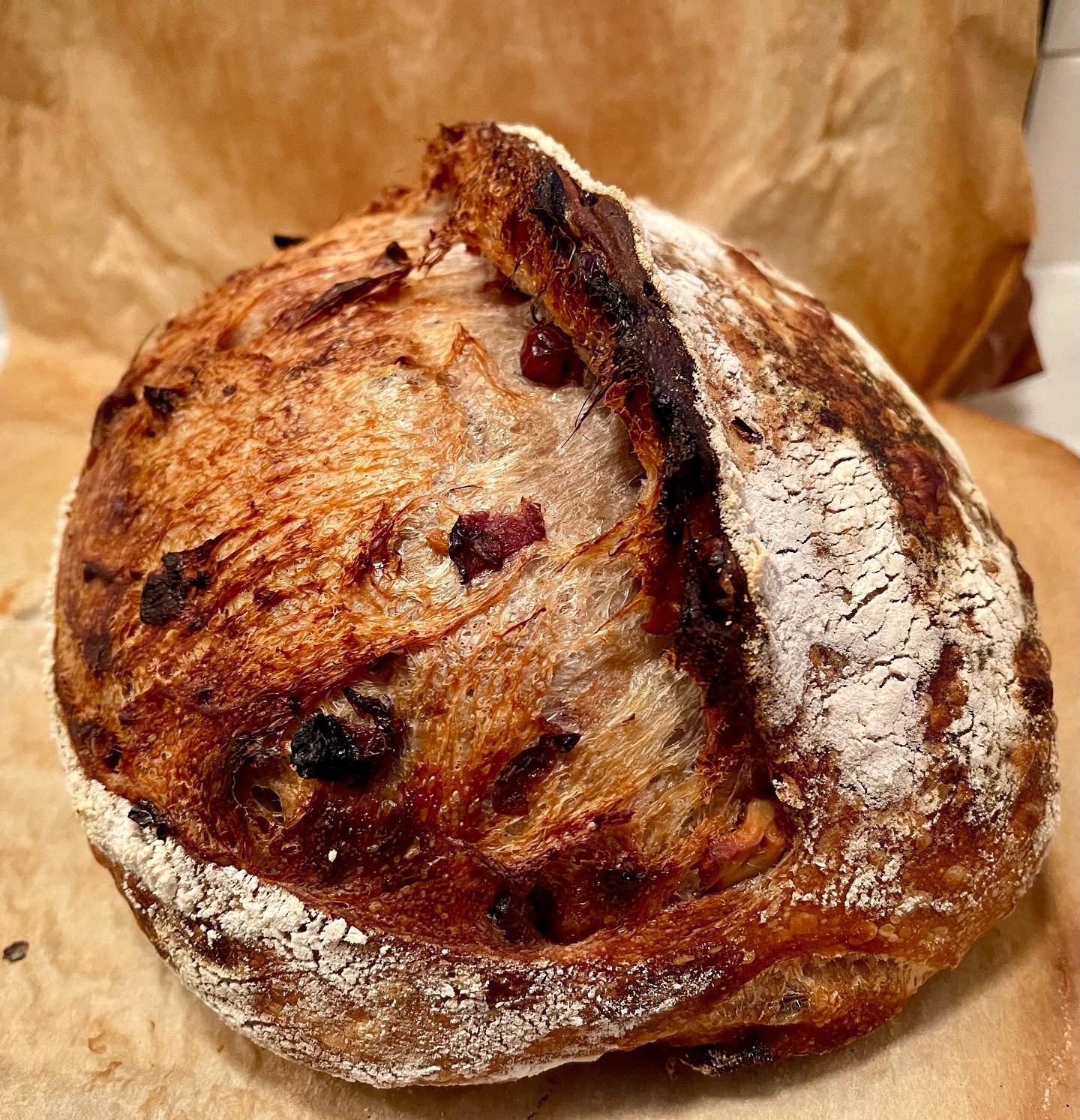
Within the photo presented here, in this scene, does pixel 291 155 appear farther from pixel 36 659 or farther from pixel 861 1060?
pixel 861 1060

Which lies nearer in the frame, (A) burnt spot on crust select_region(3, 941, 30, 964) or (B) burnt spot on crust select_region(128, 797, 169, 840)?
(B) burnt spot on crust select_region(128, 797, 169, 840)

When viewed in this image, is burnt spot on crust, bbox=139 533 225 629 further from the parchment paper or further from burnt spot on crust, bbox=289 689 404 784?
the parchment paper

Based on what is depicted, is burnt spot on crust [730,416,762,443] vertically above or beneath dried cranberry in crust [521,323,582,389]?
beneath

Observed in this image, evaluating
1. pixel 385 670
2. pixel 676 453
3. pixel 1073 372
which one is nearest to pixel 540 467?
pixel 676 453

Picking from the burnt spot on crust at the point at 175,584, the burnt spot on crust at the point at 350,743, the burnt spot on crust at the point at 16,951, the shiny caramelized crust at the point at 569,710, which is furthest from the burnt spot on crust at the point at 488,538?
the burnt spot on crust at the point at 16,951

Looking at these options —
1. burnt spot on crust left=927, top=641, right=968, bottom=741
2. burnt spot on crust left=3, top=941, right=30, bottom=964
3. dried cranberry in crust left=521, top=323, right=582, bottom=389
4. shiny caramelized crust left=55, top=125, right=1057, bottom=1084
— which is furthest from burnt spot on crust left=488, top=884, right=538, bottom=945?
burnt spot on crust left=3, top=941, right=30, bottom=964

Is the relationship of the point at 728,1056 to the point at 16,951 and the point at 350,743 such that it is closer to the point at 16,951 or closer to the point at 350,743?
the point at 350,743
